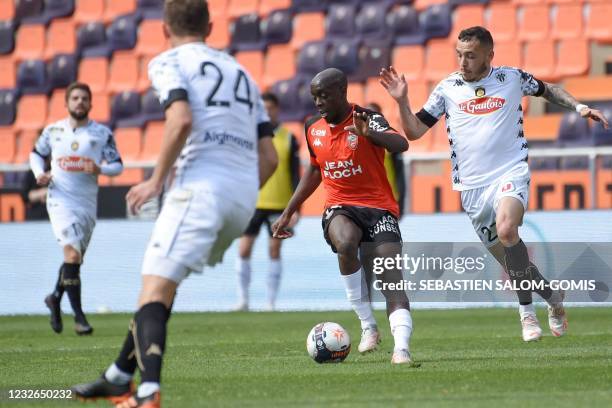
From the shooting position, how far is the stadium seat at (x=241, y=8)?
22891mm

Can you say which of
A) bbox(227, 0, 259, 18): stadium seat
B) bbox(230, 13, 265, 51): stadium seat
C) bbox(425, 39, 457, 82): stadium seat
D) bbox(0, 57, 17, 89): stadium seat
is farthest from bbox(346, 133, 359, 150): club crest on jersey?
bbox(0, 57, 17, 89): stadium seat

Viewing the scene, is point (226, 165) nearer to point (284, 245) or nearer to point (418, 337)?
point (418, 337)

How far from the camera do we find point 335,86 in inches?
334

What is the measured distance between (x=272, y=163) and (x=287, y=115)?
582 inches

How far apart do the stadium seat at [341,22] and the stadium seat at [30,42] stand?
5916 millimetres

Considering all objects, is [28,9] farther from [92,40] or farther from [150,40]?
[150,40]

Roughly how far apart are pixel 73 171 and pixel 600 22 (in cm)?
1018

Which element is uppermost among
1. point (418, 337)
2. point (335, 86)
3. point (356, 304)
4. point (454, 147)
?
point (335, 86)

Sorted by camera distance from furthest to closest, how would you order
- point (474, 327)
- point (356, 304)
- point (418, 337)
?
point (474, 327) < point (418, 337) < point (356, 304)

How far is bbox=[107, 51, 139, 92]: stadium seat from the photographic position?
2327cm

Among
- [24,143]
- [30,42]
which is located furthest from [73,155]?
[30,42]

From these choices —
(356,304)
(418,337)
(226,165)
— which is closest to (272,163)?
(226,165)

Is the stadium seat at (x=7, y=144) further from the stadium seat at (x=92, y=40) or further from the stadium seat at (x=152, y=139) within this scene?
the stadium seat at (x=152, y=139)

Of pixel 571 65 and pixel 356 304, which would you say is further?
pixel 571 65
